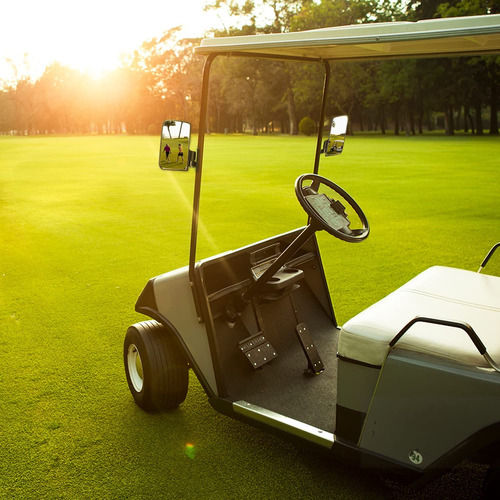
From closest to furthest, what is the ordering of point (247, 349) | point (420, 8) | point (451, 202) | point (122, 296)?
point (247, 349)
point (122, 296)
point (451, 202)
point (420, 8)

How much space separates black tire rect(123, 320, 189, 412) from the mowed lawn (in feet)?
0.39

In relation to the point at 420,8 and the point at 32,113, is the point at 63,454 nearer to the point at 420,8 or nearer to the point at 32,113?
the point at 420,8

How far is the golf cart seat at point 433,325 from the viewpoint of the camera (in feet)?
7.30

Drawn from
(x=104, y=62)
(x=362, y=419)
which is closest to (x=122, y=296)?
(x=362, y=419)

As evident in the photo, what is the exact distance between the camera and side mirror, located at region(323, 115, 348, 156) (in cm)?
328

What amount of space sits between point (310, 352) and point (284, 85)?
196 ft

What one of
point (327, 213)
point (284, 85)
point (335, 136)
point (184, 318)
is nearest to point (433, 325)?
point (327, 213)

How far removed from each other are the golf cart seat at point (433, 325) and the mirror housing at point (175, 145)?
0.95m

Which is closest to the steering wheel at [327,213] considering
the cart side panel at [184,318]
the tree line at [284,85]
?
the cart side panel at [184,318]

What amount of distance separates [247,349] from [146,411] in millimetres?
660

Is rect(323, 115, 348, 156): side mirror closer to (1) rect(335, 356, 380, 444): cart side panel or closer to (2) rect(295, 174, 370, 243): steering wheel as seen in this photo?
(2) rect(295, 174, 370, 243): steering wheel

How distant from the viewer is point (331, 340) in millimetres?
3619

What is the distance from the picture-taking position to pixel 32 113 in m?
98.5

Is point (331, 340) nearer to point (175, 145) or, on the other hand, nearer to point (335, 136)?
point (335, 136)
